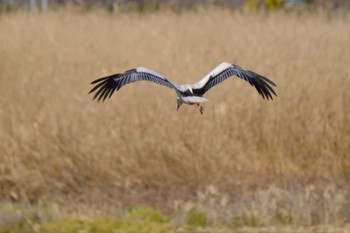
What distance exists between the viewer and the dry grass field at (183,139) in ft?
28.7

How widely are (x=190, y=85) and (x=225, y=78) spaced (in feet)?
0.49

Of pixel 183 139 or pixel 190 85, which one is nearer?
pixel 190 85

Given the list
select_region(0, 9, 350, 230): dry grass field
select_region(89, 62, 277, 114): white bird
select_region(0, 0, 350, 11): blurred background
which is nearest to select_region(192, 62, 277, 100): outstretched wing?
select_region(89, 62, 277, 114): white bird

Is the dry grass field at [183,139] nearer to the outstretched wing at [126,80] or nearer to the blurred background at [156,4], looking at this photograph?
the blurred background at [156,4]

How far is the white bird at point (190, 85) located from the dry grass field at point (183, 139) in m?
4.60

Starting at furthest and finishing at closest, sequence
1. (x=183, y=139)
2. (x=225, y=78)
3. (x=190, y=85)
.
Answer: (x=183, y=139), (x=225, y=78), (x=190, y=85)

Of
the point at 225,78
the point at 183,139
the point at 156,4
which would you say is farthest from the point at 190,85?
the point at 156,4

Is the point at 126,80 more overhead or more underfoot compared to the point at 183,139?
more overhead

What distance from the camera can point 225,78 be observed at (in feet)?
10.4

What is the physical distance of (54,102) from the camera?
9.60 m

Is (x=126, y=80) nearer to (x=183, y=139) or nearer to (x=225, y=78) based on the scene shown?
(x=225, y=78)

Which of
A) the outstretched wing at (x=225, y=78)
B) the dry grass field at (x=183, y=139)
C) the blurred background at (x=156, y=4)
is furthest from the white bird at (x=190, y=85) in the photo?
the blurred background at (x=156, y=4)

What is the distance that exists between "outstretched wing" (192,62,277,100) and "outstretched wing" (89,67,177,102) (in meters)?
0.10

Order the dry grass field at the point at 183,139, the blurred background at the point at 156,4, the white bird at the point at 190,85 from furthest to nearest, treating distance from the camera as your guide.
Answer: the blurred background at the point at 156,4
the dry grass field at the point at 183,139
the white bird at the point at 190,85
